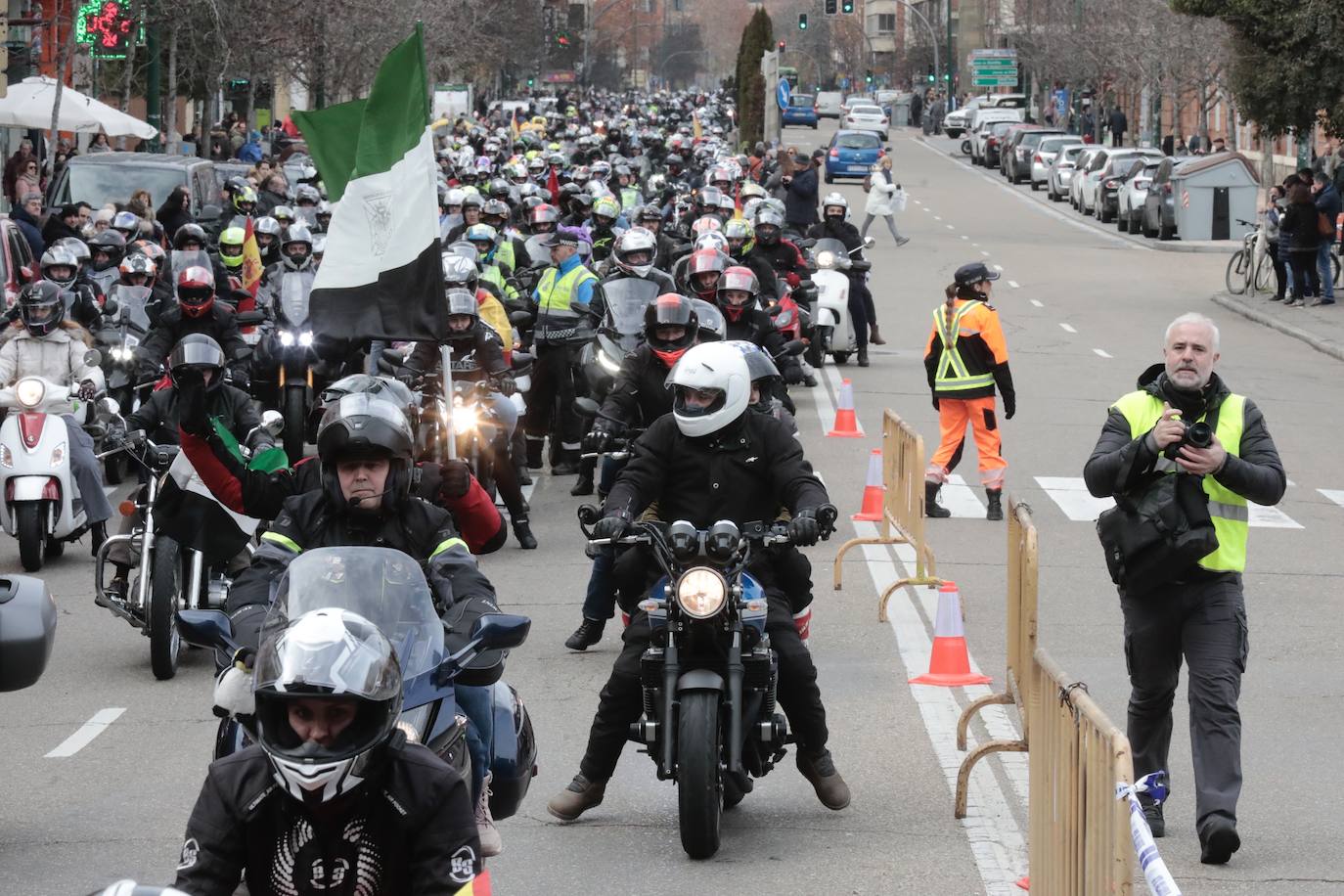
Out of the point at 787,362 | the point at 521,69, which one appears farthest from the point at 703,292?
the point at 521,69

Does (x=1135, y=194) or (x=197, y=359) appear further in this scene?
(x=1135, y=194)

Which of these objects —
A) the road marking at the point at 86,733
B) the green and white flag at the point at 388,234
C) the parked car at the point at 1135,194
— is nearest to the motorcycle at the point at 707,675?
the green and white flag at the point at 388,234

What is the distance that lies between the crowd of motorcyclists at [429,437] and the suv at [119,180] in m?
2.45

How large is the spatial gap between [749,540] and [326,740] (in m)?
3.47

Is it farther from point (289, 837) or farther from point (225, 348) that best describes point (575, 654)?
point (289, 837)

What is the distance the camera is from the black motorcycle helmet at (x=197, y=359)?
9961 mm

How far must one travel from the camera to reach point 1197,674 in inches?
291

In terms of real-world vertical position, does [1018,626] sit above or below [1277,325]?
above

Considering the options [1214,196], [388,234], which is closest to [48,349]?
[388,234]

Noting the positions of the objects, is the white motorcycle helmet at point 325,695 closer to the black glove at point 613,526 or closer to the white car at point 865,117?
the black glove at point 613,526

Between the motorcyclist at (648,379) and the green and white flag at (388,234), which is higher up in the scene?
the green and white flag at (388,234)

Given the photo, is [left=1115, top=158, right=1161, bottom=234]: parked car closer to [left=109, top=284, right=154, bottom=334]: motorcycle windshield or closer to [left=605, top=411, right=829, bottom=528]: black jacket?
[left=109, top=284, right=154, bottom=334]: motorcycle windshield

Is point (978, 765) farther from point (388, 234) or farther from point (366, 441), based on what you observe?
point (366, 441)

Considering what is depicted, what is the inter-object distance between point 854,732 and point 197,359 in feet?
10.9
